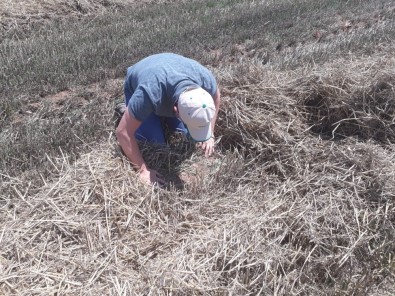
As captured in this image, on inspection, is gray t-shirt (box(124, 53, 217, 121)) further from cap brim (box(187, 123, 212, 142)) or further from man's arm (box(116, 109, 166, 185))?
cap brim (box(187, 123, 212, 142))

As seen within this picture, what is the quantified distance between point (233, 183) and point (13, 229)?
4.89 feet

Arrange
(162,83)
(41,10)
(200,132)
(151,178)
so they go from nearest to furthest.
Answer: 1. (200,132)
2. (162,83)
3. (151,178)
4. (41,10)

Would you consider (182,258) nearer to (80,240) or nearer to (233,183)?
(80,240)

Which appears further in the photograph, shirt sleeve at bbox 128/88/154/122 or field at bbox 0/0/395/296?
shirt sleeve at bbox 128/88/154/122

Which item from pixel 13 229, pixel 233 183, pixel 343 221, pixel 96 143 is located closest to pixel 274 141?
pixel 233 183

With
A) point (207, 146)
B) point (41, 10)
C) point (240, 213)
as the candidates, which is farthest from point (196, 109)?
point (41, 10)

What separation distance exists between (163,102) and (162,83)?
127 millimetres

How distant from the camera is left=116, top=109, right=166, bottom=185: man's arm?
344 centimetres

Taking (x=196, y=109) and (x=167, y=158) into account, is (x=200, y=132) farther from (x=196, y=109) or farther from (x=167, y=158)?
(x=167, y=158)

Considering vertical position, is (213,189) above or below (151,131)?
below

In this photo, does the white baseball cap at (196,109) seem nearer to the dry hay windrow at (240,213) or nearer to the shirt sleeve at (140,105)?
the shirt sleeve at (140,105)

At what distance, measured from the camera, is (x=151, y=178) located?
140 inches

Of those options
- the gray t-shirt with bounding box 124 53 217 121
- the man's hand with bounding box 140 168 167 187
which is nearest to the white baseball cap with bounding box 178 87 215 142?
the gray t-shirt with bounding box 124 53 217 121

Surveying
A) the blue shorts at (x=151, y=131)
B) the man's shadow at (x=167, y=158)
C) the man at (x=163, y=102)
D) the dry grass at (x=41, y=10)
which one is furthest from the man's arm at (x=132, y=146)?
the dry grass at (x=41, y=10)
